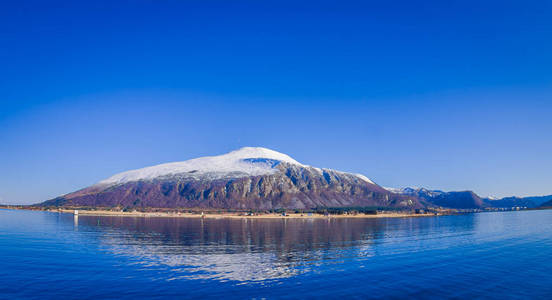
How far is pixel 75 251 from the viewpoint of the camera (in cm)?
6456

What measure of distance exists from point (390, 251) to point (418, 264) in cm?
→ 1375

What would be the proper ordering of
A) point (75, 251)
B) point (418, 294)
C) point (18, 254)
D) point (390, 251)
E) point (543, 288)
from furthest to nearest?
point (390, 251) < point (75, 251) < point (18, 254) < point (543, 288) < point (418, 294)

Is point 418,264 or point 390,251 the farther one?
point 390,251

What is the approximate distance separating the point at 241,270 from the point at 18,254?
40.5 meters

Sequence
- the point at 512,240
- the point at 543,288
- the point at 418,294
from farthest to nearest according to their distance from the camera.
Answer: the point at 512,240
the point at 543,288
the point at 418,294

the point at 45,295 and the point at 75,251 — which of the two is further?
the point at 75,251

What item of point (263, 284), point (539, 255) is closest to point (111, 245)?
point (263, 284)

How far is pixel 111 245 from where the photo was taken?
73312mm

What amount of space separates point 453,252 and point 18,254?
79.6 m

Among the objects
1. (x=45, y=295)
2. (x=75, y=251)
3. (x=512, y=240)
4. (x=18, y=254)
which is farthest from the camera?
(x=512, y=240)

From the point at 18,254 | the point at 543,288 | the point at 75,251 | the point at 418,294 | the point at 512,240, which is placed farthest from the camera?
the point at 512,240

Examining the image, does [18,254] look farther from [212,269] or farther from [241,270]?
[241,270]

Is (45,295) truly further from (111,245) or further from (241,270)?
(111,245)

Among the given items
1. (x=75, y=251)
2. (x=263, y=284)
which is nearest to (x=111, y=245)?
(x=75, y=251)
